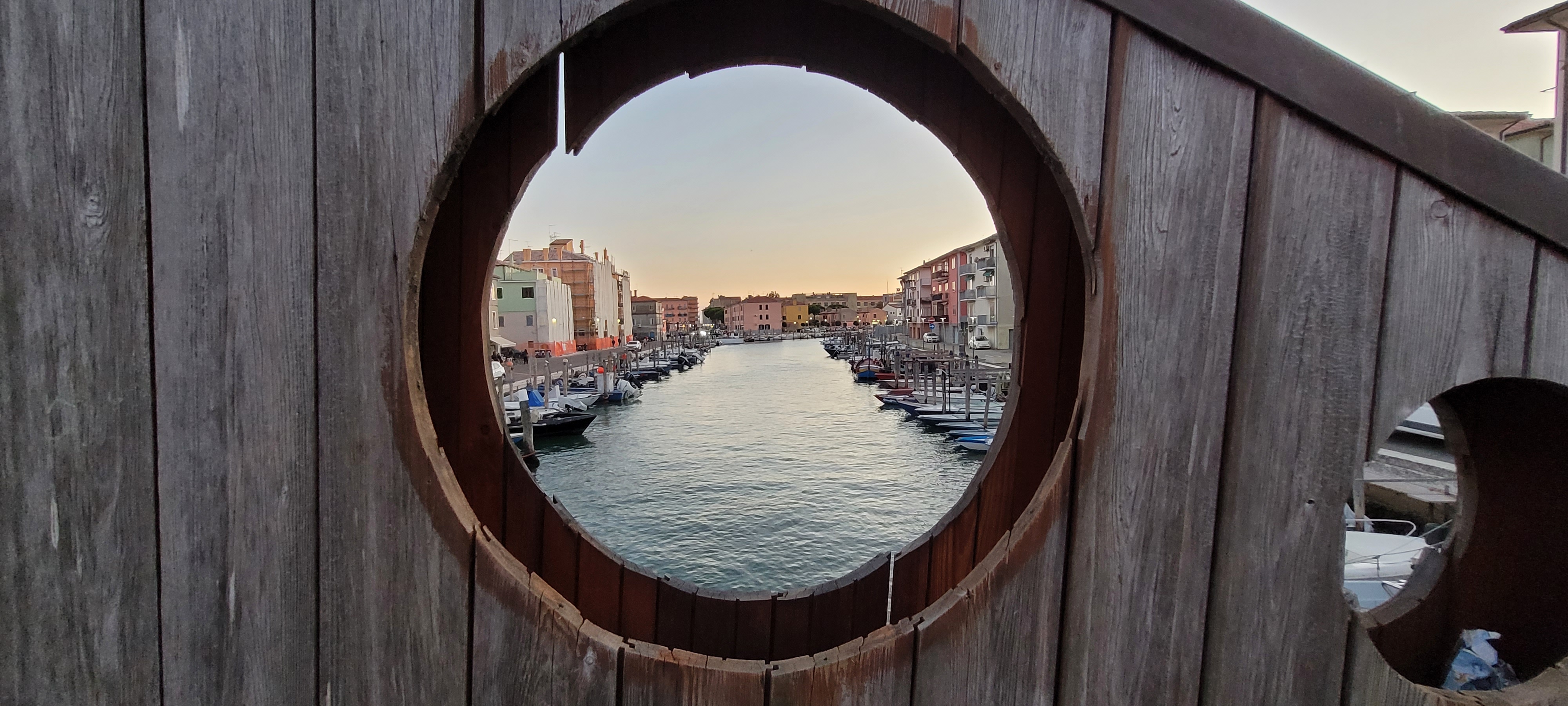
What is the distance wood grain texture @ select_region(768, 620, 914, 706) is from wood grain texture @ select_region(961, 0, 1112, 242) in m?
0.71

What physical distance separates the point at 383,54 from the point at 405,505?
2.16 ft

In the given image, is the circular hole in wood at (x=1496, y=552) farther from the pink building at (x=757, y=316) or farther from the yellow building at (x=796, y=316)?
the yellow building at (x=796, y=316)

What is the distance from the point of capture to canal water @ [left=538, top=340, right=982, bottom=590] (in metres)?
13.1

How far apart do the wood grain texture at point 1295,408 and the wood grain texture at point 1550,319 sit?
0.22 m

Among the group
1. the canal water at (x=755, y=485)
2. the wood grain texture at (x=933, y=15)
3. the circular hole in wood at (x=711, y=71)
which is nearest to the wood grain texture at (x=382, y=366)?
the circular hole in wood at (x=711, y=71)

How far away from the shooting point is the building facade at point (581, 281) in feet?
211

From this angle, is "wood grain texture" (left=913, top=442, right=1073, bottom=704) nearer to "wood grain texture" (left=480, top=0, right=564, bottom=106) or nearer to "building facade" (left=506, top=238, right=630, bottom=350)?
"wood grain texture" (left=480, top=0, right=564, bottom=106)

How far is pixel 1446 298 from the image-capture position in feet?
3.10

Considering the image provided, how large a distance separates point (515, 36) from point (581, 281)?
2724 inches

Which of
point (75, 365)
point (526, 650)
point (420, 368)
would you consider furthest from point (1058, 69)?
point (75, 365)

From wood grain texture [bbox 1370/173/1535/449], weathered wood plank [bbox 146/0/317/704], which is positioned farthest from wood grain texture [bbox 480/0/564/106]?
wood grain texture [bbox 1370/173/1535/449]

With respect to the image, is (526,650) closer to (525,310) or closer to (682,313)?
(525,310)

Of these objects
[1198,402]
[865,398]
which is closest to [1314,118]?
[1198,402]

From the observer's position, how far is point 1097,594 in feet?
3.25
